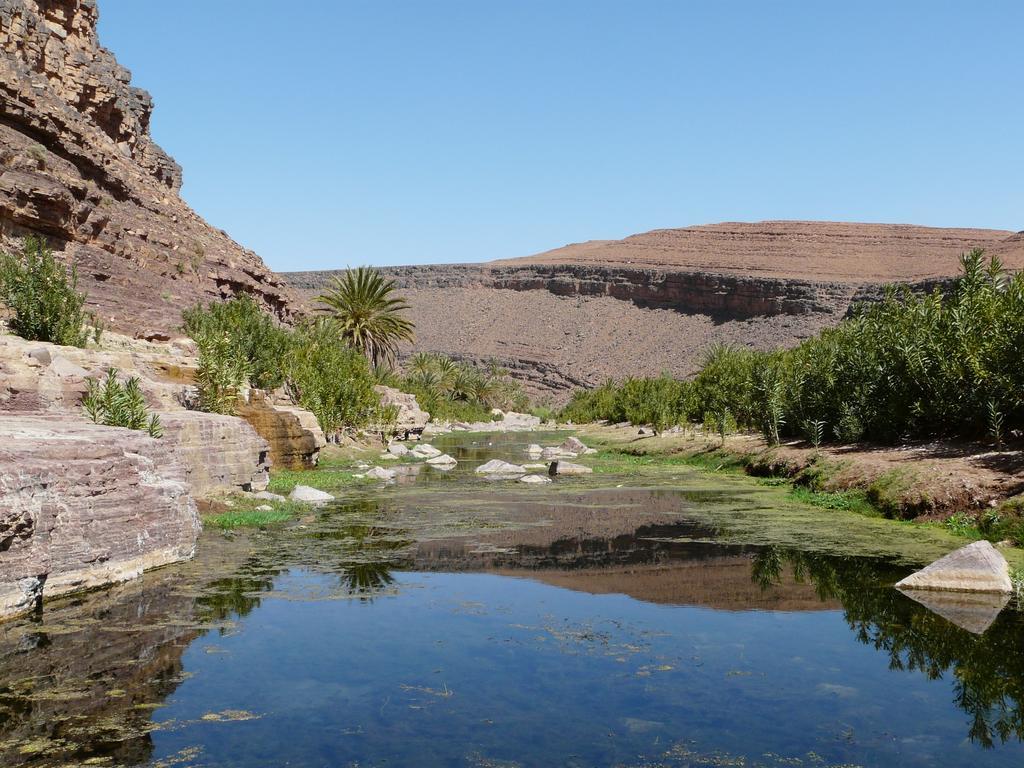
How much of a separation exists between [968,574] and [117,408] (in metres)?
12.7

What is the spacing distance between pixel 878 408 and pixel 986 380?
222 inches

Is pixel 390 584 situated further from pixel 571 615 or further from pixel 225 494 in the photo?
pixel 225 494

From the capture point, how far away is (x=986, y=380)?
1880cm

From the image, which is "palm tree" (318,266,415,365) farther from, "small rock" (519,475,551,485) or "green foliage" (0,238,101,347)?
"green foliage" (0,238,101,347)

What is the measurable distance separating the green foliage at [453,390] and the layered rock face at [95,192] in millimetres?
13317

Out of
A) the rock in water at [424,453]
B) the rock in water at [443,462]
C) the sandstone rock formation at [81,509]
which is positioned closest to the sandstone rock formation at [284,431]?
the rock in water at [443,462]

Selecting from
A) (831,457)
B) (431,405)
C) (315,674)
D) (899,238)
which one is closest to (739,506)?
(831,457)

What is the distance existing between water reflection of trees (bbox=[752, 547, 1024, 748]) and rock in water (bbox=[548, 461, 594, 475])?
51.7ft

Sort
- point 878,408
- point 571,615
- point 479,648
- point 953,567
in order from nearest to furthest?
point 479,648
point 571,615
point 953,567
point 878,408

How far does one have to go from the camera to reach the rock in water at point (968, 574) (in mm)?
10508

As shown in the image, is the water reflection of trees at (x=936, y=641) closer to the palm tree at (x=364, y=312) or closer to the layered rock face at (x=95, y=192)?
the layered rock face at (x=95, y=192)

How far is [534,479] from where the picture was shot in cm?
2520

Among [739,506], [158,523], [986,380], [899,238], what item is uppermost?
[899,238]

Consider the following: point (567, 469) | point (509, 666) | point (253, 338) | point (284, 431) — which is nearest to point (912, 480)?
point (509, 666)
